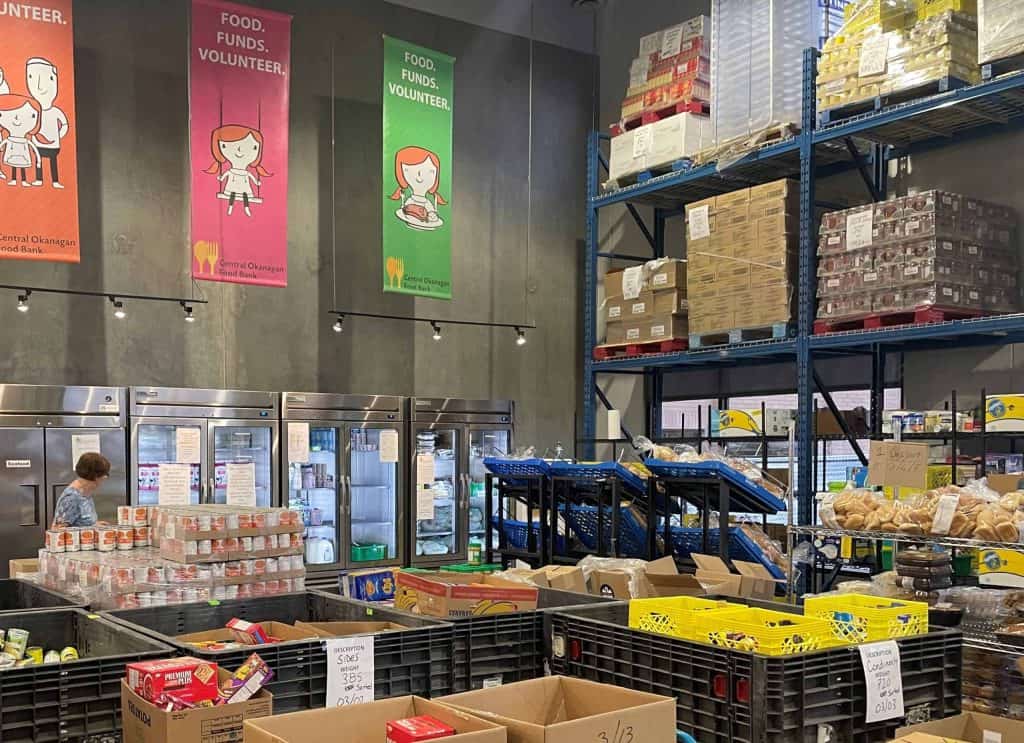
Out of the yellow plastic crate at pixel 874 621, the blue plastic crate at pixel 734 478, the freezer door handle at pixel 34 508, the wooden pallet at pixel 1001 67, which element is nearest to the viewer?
the yellow plastic crate at pixel 874 621

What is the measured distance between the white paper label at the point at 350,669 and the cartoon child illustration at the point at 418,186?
6.09 meters

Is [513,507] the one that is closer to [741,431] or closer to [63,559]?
[741,431]

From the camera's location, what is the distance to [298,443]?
8281mm

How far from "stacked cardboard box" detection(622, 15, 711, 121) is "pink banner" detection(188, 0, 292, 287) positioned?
313 centimetres

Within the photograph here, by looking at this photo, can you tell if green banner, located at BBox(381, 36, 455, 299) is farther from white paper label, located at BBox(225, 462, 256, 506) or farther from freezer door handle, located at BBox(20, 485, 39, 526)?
freezer door handle, located at BBox(20, 485, 39, 526)

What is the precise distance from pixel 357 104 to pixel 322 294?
184 cm

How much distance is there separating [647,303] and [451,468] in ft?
7.62

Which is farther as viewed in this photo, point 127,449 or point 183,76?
point 183,76

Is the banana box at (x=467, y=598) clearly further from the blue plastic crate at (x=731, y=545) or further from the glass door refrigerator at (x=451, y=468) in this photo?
the glass door refrigerator at (x=451, y=468)

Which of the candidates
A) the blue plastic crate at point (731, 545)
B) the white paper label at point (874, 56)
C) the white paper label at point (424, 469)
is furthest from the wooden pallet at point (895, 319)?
the white paper label at point (424, 469)

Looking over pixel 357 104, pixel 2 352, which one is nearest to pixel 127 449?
pixel 2 352

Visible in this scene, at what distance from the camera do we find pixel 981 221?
678 centimetres

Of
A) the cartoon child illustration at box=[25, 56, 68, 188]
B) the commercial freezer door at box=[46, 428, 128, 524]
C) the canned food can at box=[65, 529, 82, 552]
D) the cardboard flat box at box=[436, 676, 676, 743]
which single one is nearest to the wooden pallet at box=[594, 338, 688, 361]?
the commercial freezer door at box=[46, 428, 128, 524]

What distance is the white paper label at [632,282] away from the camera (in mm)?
8954
